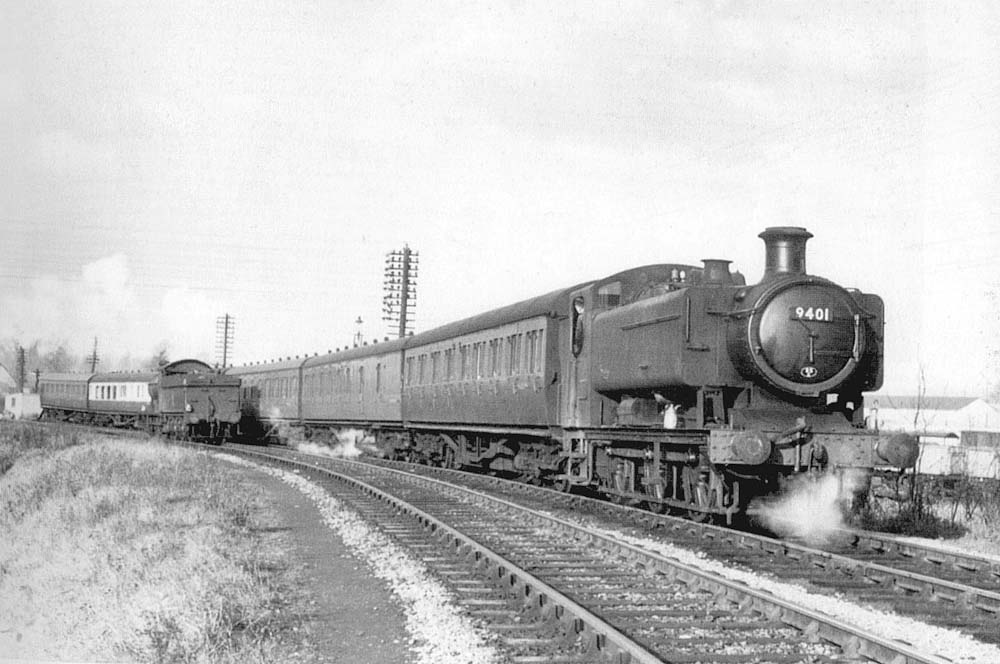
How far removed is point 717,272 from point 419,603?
6.14 m

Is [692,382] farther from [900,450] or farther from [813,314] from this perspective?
[900,450]

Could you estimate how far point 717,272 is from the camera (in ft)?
39.1

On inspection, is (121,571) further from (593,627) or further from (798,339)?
(798,339)

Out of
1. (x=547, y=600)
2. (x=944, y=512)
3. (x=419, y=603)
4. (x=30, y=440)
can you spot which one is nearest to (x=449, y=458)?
(x=944, y=512)

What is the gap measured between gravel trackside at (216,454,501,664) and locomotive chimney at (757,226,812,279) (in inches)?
199

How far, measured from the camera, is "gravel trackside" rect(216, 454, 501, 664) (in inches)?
233

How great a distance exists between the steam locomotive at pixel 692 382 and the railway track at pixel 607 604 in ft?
5.52

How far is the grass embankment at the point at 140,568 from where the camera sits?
6.40m

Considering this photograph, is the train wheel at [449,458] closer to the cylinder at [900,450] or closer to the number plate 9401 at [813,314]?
the number plate 9401 at [813,314]

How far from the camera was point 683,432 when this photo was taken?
36.1 feet

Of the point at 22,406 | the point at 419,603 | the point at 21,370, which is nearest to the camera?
the point at 419,603

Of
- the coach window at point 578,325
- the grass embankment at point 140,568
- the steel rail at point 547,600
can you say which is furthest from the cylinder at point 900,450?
the grass embankment at point 140,568

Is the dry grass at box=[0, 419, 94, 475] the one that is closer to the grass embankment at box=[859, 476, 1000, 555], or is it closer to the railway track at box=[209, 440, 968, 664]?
the railway track at box=[209, 440, 968, 664]

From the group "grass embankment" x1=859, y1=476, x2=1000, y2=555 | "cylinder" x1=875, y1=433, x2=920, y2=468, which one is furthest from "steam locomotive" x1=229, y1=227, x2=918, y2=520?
"grass embankment" x1=859, y1=476, x2=1000, y2=555
